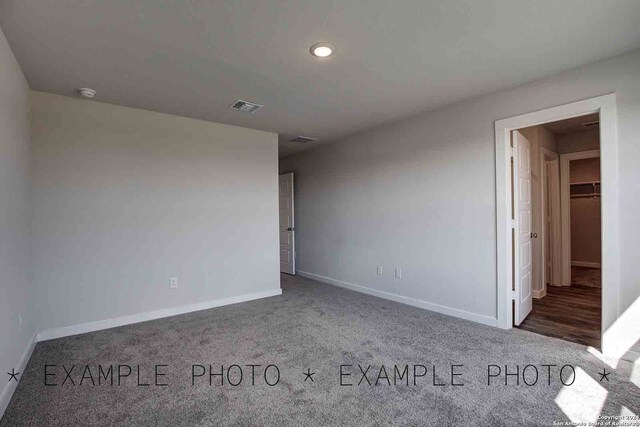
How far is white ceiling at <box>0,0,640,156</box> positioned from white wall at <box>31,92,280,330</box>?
0.47 metres

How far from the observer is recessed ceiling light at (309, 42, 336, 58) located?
2.31 metres

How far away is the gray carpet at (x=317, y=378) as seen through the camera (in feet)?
6.10

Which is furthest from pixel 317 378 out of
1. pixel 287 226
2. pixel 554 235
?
pixel 554 235

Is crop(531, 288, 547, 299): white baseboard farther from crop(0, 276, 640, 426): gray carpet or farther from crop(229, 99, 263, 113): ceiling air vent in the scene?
crop(229, 99, 263, 113): ceiling air vent

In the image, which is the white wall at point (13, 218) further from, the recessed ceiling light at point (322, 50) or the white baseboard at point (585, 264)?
the white baseboard at point (585, 264)

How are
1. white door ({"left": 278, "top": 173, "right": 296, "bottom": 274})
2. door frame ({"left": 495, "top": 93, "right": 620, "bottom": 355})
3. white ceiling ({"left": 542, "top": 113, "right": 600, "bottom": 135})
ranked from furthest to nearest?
white door ({"left": 278, "top": 173, "right": 296, "bottom": 274}) < white ceiling ({"left": 542, "top": 113, "right": 600, "bottom": 135}) < door frame ({"left": 495, "top": 93, "right": 620, "bottom": 355})

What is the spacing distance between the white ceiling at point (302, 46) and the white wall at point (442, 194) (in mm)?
242

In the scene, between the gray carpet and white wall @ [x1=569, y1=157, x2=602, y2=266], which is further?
white wall @ [x1=569, y1=157, x2=602, y2=266]

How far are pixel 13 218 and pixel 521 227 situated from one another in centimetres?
457

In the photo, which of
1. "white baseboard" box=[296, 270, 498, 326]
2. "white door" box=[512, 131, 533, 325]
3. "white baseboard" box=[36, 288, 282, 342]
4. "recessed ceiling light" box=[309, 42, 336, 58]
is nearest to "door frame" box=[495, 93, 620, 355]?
"white door" box=[512, 131, 533, 325]

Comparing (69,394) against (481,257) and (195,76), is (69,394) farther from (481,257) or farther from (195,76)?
(481,257)

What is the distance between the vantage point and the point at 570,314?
3.63 metres

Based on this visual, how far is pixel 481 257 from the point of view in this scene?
3385mm

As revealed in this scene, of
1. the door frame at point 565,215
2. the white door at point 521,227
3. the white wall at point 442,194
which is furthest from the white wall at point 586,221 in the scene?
the white wall at point 442,194
